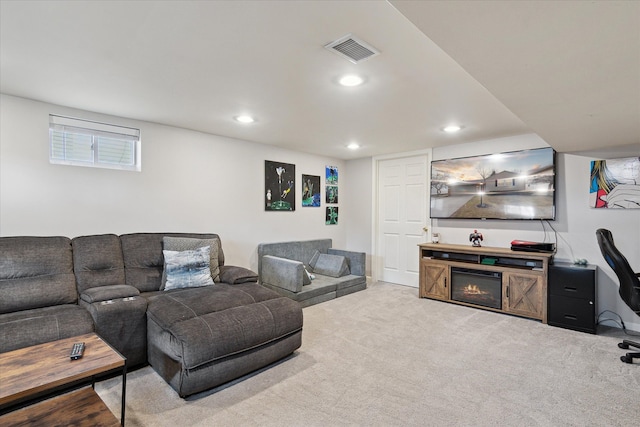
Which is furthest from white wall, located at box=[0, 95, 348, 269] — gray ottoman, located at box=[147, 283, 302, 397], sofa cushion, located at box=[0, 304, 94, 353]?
gray ottoman, located at box=[147, 283, 302, 397]

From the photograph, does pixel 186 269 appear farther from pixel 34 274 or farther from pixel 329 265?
pixel 329 265

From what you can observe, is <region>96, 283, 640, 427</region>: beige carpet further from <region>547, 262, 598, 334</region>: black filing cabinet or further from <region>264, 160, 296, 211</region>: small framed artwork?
<region>264, 160, 296, 211</region>: small framed artwork

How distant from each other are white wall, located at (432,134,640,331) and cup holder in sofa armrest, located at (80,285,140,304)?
4355 millimetres

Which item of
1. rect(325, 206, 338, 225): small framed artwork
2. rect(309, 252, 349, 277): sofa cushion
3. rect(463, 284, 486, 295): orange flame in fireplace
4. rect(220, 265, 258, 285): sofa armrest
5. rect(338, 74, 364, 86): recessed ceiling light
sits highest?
rect(338, 74, 364, 86): recessed ceiling light

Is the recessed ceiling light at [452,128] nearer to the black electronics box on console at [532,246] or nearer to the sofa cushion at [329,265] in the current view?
the black electronics box on console at [532,246]

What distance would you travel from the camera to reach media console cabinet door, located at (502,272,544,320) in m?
3.68

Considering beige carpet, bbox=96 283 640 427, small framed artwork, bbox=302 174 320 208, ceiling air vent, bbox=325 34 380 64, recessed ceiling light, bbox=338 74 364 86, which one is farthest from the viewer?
small framed artwork, bbox=302 174 320 208

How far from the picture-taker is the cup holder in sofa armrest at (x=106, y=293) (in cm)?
250

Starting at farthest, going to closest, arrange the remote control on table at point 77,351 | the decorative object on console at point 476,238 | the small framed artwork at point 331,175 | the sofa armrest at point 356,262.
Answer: the small framed artwork at point 331,175, the sofa armrest at point 356,262, the decorative object on console at point 476,238, the remote control on table at point 77,351

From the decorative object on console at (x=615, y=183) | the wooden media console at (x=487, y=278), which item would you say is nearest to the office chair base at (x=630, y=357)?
the wooden media console at (x=487, y=278)

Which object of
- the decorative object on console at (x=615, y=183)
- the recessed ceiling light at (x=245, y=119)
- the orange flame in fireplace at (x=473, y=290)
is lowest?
the orange flame in fireplace at (x=473, y=290)

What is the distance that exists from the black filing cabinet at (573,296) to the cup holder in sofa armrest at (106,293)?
426cm

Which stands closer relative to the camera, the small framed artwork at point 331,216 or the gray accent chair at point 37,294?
the gray accent chair at point 37,294

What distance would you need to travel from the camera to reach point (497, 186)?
4.30 meters
